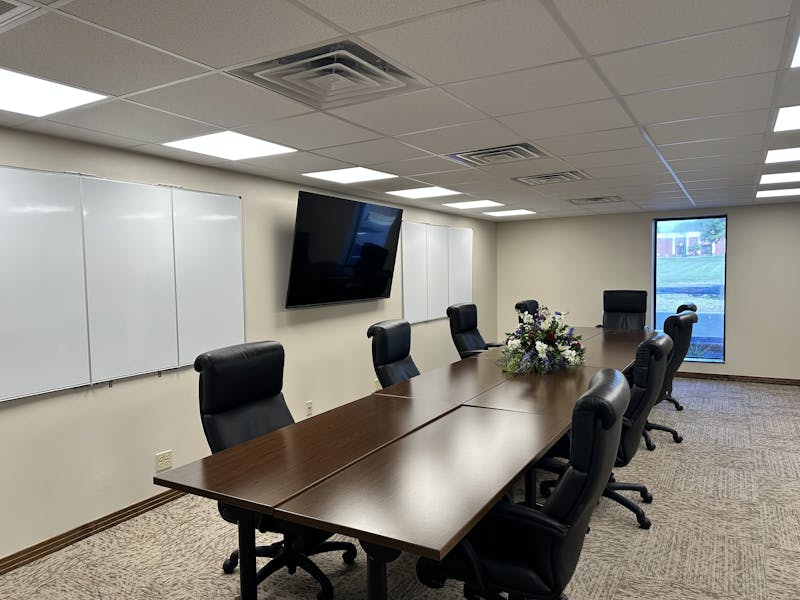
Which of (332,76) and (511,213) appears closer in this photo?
(332,76)

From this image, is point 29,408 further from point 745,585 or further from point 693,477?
point 693,477

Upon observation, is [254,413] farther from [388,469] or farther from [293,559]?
[388,469]

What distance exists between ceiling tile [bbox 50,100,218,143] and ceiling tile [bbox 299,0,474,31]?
136cm

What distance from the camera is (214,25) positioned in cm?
179

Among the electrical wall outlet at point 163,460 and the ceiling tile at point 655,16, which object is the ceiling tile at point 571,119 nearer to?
Result: the ceiling tile at point 655,16

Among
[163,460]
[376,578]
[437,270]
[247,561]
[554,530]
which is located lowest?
[163,460]

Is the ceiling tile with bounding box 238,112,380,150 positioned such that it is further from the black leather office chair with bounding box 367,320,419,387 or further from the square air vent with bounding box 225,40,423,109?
the black leather office chair with bounding box 367,320,419,387

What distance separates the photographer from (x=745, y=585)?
8.75 ft

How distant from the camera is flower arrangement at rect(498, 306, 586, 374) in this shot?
414cm

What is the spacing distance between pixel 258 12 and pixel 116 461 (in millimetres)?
3000

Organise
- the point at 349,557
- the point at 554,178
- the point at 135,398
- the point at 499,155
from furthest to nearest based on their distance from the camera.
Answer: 1. the point at 554,178
2. the point at 499,155
3. the point at 135,398
4. the point at 349,557

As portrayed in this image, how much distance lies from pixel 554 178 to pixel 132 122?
354 centimetres

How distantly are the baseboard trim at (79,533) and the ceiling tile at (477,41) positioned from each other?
128 inches

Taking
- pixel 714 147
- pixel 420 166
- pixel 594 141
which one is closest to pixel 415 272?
pixel 420 166
